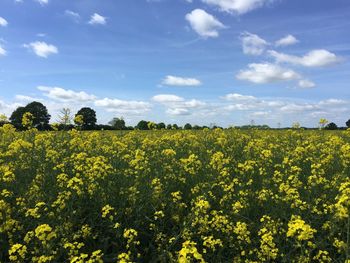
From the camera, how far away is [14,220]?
4906 mm

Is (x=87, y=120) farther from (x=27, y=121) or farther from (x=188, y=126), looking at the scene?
(x=27, y=121)

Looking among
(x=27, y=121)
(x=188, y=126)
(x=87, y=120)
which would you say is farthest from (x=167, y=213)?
(x=87, y=120)

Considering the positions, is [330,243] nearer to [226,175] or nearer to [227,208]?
[227,208]

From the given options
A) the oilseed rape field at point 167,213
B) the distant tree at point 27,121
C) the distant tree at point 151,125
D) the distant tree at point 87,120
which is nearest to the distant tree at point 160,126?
the distant tree at point 151,125

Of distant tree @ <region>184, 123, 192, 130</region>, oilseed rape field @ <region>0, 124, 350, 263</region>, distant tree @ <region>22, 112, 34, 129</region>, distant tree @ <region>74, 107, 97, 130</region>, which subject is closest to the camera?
oilseed rape field @ <region>0, 124, 350, 263</region>

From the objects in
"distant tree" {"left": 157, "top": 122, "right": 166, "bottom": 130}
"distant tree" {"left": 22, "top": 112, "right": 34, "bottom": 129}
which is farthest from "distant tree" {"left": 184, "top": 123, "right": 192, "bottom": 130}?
"distant tree" {"left": 22, "top": 112, "right": 34, "bottom": 129}

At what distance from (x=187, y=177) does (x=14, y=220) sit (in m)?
3.13

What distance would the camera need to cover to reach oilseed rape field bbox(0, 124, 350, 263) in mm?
4500

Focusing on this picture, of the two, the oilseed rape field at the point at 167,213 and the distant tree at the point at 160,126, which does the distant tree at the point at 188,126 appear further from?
the oilseed rape field at the point at 167,213

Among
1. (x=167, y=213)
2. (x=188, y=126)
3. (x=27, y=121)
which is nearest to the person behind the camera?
(x=167, y=213)

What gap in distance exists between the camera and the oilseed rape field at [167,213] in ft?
14.8

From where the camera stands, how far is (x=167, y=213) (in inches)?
228

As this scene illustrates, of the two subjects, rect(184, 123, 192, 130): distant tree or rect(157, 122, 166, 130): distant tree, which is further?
rect(184, 123, 192, 130): distant tree

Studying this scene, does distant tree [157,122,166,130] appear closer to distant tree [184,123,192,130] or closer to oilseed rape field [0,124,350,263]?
distant tree [184,123,192,130]
